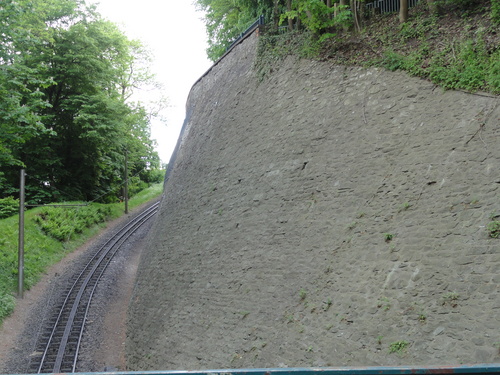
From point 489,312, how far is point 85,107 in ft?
86.6

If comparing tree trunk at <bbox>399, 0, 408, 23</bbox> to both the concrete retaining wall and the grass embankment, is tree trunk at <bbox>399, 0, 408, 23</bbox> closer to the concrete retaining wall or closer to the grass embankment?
the concrete retaining wall

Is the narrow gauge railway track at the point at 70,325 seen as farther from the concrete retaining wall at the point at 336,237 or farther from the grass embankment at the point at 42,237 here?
the concrete retaining wall at the point at 336,237

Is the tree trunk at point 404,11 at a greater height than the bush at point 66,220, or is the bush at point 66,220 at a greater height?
the tree trunk at point 404,11

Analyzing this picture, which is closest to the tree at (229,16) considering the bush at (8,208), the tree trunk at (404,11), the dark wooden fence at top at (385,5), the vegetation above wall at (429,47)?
the dark wooden fence at top at (385,5)

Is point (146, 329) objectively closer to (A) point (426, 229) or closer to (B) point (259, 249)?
(B) point (259, 249)

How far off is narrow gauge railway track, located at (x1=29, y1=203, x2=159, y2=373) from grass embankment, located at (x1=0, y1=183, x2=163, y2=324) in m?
1.67

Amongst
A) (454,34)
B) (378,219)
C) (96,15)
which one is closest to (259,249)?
(378,219)

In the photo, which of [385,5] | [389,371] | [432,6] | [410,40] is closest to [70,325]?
[410,40]

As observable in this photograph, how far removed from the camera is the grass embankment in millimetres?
17219

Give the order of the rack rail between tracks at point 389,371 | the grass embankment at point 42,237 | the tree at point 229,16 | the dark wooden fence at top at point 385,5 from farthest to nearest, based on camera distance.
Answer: the tree at point 229,16, the grass embankment at point 42,237, the dark wooden fence at top at point 385,5, the rack rail between tracks at point 389,371

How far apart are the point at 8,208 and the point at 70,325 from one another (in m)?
11.0

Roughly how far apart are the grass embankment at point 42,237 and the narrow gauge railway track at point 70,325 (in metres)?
1.67

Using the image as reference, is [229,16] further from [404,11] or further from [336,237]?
[336,237]

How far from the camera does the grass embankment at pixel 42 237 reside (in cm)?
1722
